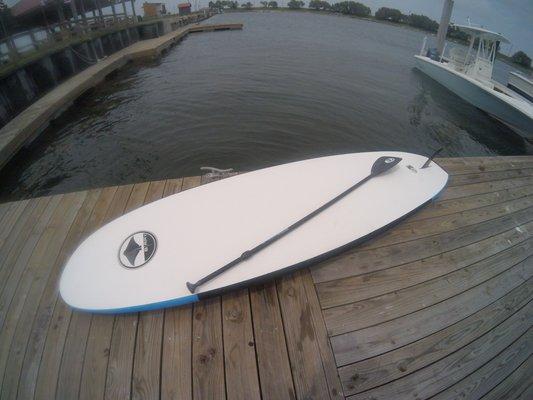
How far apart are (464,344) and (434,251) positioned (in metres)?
0.75

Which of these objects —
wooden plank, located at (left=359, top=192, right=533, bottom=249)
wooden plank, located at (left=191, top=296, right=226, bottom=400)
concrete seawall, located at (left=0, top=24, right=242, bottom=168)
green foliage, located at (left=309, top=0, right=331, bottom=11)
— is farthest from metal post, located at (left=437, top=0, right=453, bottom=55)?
green foliage, located at (left=309, top=0, right=331, bottom=11)

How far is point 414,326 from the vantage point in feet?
5.65

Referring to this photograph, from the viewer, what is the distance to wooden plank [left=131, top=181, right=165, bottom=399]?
1.41 metres

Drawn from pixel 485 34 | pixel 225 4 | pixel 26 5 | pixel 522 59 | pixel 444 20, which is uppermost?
pixel 225 4

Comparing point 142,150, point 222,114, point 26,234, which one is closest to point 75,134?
point 142,150

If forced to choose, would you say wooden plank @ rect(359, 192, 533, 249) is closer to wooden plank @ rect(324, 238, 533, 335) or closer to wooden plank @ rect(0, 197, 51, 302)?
wooden plank @ rect(324, 238, 533, 335)

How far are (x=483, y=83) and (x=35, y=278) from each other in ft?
44.4

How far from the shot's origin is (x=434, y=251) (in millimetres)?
2227

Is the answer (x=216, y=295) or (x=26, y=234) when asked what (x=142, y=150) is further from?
(x=216, y=295)

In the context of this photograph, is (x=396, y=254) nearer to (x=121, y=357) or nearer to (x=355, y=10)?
(x=121, y=357)

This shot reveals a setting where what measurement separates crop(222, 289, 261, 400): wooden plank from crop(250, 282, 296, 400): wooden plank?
38mm

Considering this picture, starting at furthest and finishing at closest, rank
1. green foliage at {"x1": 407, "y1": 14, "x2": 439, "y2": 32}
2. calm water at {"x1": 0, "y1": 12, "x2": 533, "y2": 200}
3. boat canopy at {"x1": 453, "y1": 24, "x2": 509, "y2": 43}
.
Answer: green foliage at {"x1": 407, "y1": 14, "x2": 439, "y2": 32}
boat canopy at {"x1": 453, "y1": 24, "x2": 509, "y2": 43}
calm water at {"x1": 0, "y1": 12, "x2": 533, "y2": 200}

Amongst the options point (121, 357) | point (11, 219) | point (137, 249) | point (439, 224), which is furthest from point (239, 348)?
point (11, 219)

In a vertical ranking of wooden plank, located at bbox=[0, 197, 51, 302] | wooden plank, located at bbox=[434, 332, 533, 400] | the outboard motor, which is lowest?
wooden plank, located at bbox=[434, 332, 533, 400]
